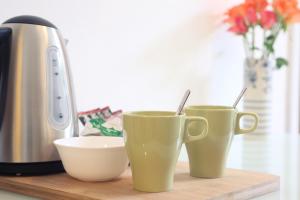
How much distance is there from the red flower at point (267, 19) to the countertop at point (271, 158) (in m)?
0.40

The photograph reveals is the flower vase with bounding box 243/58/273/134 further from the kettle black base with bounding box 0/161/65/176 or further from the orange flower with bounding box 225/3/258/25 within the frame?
the kettle black base with bounding box 0/161/65/176

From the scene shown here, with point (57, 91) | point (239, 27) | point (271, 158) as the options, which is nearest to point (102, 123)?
point (57, 91)

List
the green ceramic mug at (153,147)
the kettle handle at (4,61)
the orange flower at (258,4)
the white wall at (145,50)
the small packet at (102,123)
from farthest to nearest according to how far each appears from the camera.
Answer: the orange flower at (258,4) < the white wall at (145,50) < the small packet at (102,123) < the kettle handle at (4,61) < the green ceramic mug at (153,147)

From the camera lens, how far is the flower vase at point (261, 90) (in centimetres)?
172

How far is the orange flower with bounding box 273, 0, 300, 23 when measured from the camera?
1.67 m

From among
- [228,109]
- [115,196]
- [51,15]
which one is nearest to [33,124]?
[115,196]

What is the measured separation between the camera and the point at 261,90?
1.72 m

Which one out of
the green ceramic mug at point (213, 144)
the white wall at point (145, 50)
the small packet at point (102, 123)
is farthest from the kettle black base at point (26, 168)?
the white wall at point (145, 50)

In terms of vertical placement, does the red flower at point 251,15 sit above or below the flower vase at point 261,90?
above

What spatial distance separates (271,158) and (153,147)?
1.93ft

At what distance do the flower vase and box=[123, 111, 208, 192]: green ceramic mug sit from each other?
107cm

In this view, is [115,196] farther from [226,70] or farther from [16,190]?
[226,70]

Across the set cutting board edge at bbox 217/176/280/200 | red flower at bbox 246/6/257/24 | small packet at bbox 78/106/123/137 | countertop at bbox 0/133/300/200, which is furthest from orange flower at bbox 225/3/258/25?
cutting board edge at bbox 217/176/280/200

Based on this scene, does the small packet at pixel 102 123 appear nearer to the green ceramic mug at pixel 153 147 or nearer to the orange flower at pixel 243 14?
the green ceramic mug at pixel 153 147
